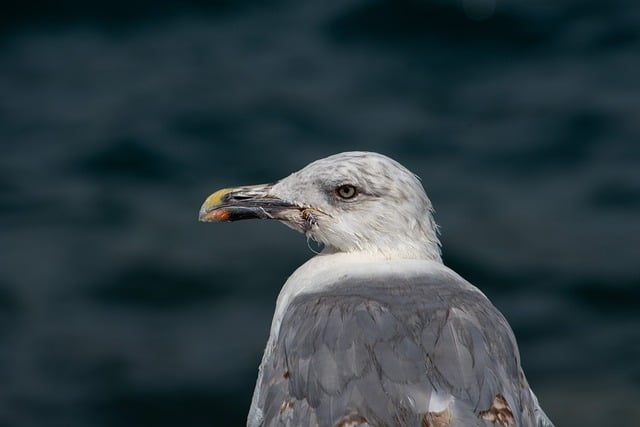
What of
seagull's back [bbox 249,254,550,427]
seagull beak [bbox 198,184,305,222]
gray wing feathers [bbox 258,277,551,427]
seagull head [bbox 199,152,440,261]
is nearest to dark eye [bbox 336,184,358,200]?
seagull head [bbox 199,152,440,261]

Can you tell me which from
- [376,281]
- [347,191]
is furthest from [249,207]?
[376,281]

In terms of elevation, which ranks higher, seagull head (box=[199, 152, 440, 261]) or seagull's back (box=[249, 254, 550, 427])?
seagull head (box=[199, 152, 440, 261])

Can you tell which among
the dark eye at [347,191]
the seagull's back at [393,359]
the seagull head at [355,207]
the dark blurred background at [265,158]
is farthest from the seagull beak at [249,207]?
the dark blurred background at [265,158]

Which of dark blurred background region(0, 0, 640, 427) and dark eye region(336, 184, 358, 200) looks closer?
dark eye region(336, 184, 358, 200)

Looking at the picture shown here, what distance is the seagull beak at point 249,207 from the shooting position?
18.1 ft

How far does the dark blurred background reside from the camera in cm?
890

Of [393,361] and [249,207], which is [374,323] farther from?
[249,207]

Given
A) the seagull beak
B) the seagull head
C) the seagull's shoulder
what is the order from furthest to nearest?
the seagull beak
the seagull head
the seagull's shoulder

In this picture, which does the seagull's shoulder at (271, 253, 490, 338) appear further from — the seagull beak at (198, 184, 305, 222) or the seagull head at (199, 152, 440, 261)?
the seagull beak at (198, 184, 305, 222)

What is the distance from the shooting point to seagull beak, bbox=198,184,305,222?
551cm

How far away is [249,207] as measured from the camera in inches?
217

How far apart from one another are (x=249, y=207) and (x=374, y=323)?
3.27 feet

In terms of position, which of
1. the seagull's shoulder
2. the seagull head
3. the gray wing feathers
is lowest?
the gray wing feathers

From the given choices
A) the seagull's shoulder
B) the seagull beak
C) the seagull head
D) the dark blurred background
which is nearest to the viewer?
the seagull's shoulder
